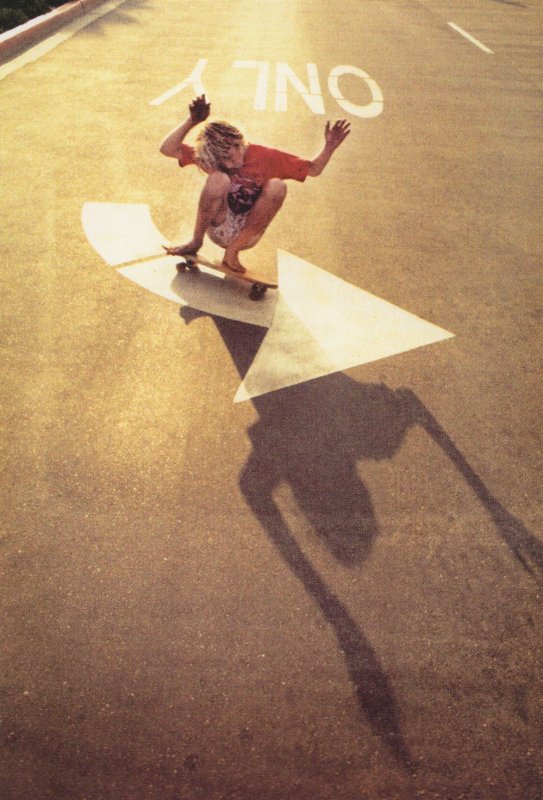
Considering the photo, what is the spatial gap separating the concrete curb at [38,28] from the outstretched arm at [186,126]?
629 centimetres

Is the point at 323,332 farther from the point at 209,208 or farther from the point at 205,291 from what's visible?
the point at 209,208

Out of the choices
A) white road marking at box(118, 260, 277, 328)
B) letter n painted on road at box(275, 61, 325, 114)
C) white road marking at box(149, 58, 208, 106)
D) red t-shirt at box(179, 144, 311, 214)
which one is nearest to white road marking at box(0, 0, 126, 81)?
white road marking at box(149, 58, 208, 106)

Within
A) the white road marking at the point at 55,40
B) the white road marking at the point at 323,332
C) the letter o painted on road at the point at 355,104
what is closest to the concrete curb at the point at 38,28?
the white road marking at the point at 55,40

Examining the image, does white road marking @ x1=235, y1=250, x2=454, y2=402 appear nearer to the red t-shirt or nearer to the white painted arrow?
the white painted arrow

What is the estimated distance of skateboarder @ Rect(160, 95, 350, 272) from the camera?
3143mm

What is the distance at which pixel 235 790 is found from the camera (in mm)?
1801

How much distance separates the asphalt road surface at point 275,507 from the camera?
6.28 ft

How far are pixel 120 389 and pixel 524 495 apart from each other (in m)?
2.58

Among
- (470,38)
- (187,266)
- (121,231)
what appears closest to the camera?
(187,266)

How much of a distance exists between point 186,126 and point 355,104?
4.95 meters

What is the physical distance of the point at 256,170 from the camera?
333 centimetres

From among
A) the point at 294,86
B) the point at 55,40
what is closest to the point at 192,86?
the point at 294,86

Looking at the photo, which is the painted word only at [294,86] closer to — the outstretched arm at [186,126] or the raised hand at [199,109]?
the outstretched arm at [186,126]

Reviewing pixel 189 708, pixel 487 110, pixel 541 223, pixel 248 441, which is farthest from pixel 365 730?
pixel 487 110
